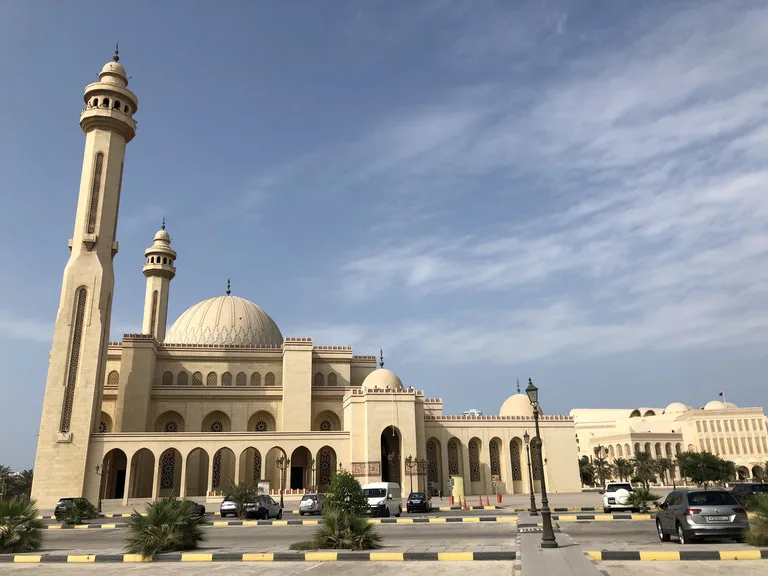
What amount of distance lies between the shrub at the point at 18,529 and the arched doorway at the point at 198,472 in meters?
27.9

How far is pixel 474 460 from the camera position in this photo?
41.8 m

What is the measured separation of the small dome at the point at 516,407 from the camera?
45.4 metres

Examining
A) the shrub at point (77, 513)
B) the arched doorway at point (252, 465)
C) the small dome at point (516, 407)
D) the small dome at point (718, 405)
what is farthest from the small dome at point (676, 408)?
the shrub at point (77, 513)

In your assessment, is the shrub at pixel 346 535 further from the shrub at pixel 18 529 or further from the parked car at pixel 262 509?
the parked car at pixel 262 509

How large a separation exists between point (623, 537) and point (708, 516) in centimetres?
276

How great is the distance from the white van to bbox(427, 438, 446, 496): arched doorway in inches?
662

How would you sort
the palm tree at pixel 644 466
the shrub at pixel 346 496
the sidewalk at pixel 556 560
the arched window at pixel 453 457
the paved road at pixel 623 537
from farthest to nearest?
the palm tree at pixel 644 466 → the arched window at pixel 453 457 → the shrub at pixel 346 496 → the paved road at pixel 623 537 → the sidewalk at pixel 556 560

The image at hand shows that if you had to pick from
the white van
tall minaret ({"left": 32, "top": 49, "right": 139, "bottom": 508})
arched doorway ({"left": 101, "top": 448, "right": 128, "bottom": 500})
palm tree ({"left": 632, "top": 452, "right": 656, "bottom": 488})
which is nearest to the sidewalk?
the white van

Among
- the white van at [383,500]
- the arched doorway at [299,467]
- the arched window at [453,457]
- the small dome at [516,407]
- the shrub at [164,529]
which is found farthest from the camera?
the small dome at [516,407]

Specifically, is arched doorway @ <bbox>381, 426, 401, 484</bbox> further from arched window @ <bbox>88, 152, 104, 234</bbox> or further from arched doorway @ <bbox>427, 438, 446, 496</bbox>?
arched window @ <bbox>88, 152, 104, 234</bbox>

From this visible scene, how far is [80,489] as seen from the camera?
3269cm

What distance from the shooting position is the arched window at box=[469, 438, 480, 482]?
4125 centimetres

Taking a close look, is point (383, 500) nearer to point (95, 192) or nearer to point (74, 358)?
point (74, 358)

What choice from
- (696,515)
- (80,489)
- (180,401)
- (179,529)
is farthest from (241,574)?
(180,401)
